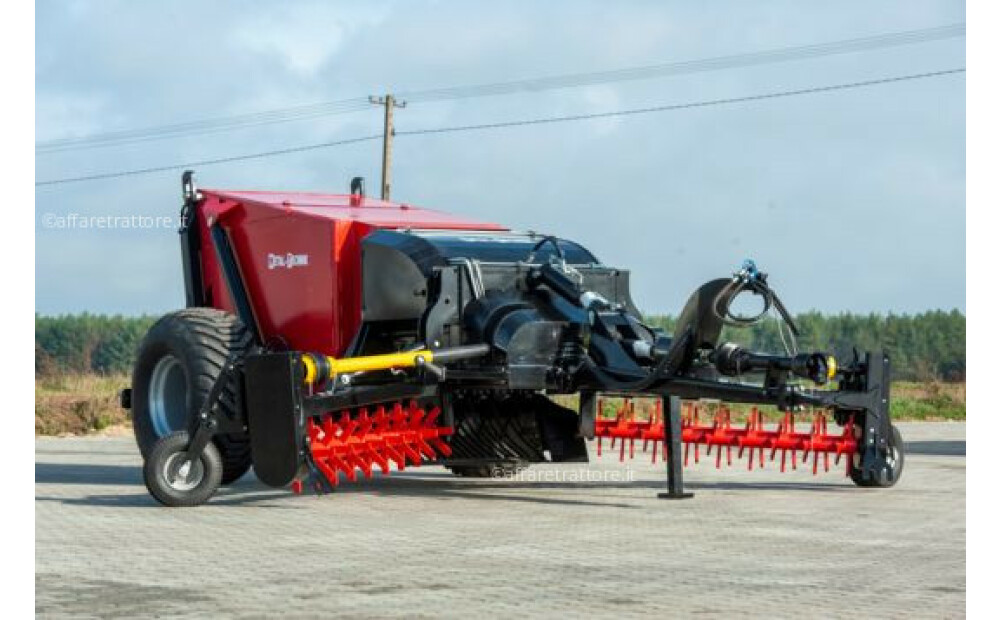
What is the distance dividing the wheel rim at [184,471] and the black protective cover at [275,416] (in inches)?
26.8

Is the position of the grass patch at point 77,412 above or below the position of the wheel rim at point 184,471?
below

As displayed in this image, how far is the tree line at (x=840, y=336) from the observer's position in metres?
56.2

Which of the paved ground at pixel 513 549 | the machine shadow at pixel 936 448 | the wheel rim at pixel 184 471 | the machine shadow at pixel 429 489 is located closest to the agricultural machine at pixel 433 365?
the wheel rim at pixel 184 471

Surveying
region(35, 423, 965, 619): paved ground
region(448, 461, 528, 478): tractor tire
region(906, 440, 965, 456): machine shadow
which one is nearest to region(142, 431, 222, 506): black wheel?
region(35, 423, 965, 619): paved ground

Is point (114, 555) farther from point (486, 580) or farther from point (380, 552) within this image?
point (486, 580)

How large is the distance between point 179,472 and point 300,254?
2.66 metres

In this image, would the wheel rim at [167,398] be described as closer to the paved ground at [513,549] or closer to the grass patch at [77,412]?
the paved ground at [513,549]

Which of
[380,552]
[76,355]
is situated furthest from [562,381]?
[76,355]

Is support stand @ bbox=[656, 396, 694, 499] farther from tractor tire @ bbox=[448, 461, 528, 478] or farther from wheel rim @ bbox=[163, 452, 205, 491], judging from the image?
wheel rim @ bbox=[163, 452, 205, 491]

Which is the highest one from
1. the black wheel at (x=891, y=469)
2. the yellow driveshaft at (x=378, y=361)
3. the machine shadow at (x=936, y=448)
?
the yellow driveshaft at (x=378, y=361)

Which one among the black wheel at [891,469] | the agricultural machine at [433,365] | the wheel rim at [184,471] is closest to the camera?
the agricultural machine at [433,365]

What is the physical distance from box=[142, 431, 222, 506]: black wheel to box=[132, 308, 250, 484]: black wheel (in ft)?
1.13

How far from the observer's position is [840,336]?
60.8 m

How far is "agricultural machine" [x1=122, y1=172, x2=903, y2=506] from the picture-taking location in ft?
43.5
